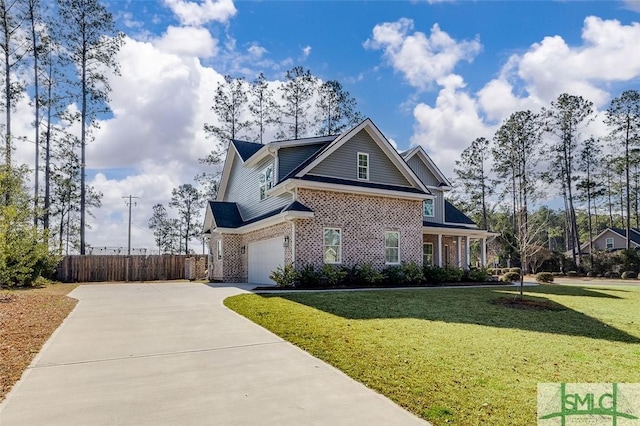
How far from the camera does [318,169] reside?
17.7m

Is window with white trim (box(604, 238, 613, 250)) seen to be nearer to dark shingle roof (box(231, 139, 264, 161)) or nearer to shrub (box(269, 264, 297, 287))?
dark shingle roof (box(231, 139, 264, 161))

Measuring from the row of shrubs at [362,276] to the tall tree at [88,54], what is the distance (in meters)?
17.5

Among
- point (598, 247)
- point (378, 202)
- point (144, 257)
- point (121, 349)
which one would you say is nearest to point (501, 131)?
point (598, 247)

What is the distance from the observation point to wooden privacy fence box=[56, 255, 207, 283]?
25.0 m

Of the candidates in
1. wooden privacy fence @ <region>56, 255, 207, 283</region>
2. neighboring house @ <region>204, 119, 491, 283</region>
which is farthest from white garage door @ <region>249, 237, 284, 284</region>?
wooden privacy fence @ <region>56, 255, 207, 283</region>

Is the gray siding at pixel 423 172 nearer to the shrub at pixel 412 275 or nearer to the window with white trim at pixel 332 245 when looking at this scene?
the shrub at pixel 412 275

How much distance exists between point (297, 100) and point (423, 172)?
1509 cm

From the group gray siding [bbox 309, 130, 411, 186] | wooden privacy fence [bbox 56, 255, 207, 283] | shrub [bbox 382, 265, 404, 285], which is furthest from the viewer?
Result: wooden privacy fence [bbox 56, 255, 207, 283]

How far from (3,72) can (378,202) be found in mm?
23154

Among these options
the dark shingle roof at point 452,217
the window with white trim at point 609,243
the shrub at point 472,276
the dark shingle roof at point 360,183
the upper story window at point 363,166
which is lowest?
the shrub at point 472,276

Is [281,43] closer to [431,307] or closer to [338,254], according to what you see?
[338,254]

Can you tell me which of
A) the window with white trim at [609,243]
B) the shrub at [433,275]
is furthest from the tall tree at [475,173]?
the shrub at [433,275]

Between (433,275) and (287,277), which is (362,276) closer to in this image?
(287,277)

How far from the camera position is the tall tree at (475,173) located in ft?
148
